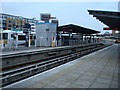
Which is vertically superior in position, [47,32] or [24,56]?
[47,32]

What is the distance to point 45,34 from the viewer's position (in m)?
27.5

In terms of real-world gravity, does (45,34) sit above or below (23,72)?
above

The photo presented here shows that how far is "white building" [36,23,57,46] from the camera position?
27178 mm

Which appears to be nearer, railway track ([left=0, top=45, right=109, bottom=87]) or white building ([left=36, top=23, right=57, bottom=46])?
railway track ([left=0, top=45, right=109, bottom=87])

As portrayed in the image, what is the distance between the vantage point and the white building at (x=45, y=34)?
27.2 metres

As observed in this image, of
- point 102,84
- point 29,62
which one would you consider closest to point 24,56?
point 29,62

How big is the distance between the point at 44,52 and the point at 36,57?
1.73m

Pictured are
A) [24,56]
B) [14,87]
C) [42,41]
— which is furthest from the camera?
[42,41]

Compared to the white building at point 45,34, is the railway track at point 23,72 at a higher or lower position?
lower

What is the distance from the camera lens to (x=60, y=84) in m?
5.82

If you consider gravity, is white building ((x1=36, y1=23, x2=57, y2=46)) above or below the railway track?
above

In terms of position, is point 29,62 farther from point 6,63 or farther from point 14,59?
point 6,63

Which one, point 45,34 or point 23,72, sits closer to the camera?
point 23,72

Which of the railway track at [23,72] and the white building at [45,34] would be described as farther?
the white building at [45,34]
